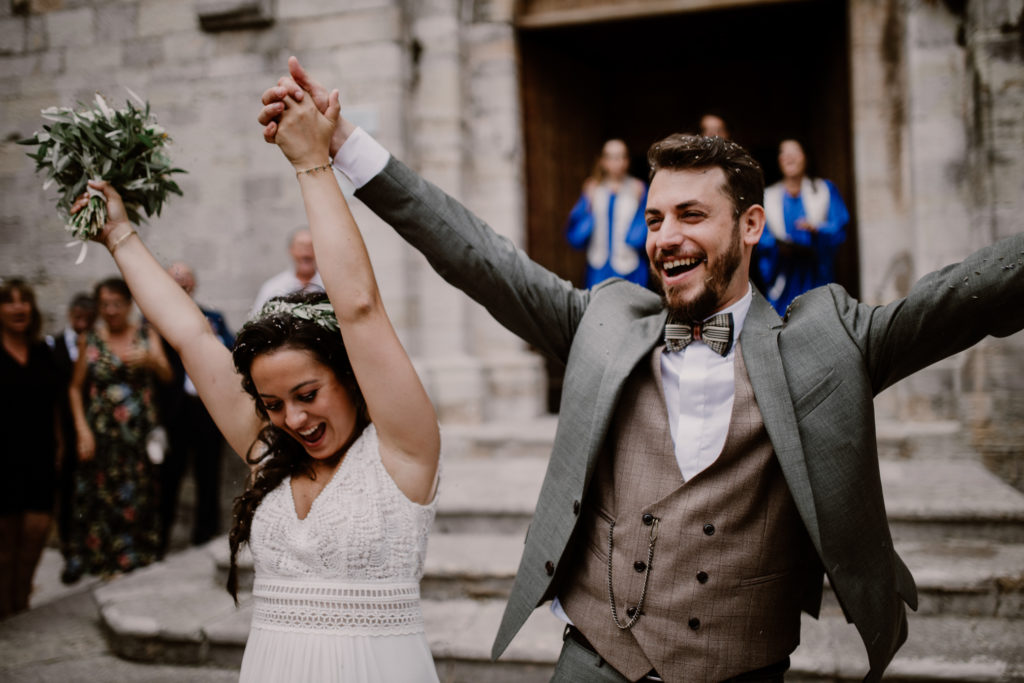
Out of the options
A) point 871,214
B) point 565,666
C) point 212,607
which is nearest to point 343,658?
point 565,666

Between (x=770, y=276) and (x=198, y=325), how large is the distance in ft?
13.2

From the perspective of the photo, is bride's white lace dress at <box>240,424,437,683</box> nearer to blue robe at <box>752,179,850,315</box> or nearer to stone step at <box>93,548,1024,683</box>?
stone step at <box>93,548,1024,683</box>

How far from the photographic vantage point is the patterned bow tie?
1.80 metres

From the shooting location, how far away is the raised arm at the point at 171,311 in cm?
192

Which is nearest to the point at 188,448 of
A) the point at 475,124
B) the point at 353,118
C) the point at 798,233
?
the point at 353,118

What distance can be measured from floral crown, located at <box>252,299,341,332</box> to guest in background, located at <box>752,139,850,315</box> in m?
3.73

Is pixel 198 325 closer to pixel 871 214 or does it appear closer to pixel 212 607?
pixel 212 607

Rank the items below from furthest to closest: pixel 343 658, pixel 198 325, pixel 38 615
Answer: pixel 38 615
pixel 198 325
pixel 343 658

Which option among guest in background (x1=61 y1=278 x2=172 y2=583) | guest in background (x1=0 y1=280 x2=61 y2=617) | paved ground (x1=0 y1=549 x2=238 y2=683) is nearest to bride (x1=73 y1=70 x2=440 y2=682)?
paved ground (x1=0 y1=549 x2=238 y2=683)

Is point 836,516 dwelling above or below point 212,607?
above

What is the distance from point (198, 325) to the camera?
1.94 metres

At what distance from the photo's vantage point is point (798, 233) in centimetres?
511

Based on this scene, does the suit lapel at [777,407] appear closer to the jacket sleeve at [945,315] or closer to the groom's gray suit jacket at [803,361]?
the groom's gray suit jacket at [803,361]

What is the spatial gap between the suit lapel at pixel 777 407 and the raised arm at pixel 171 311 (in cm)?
120
